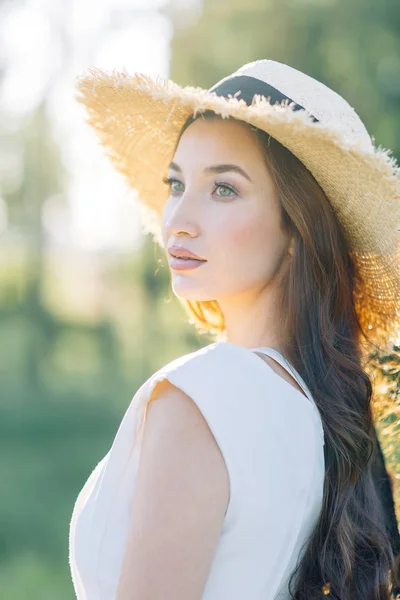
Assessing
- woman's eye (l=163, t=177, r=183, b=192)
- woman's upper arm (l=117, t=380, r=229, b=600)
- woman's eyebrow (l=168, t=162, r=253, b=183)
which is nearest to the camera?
woman's upper arm (l=117, t=380, r=229, b=600)

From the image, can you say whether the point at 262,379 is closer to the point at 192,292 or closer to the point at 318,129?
the point at 192,292

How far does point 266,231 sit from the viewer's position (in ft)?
6.44

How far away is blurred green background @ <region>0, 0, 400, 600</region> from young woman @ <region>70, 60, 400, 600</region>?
9.13ft

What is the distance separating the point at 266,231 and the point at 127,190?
3.32ft

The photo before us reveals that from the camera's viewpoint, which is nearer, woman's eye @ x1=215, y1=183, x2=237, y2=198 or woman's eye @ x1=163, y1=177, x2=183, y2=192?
woman's eye @ x1=215, y1=183, x2=237, y2=198

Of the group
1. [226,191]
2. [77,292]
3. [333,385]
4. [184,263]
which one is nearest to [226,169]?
[226,191]

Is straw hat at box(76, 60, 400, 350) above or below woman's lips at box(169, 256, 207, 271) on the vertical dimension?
above

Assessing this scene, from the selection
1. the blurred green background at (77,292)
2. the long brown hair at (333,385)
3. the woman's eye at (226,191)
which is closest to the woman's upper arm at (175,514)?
the long brown hair at (333,385)

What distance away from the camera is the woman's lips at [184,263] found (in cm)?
196

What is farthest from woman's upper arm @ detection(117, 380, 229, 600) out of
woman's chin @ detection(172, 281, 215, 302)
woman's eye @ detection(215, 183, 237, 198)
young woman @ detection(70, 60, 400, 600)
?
woman's eye @ detection(215, 183, 237, 198)

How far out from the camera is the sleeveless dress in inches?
58.7

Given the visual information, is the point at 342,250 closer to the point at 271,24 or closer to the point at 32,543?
the point at 32,543

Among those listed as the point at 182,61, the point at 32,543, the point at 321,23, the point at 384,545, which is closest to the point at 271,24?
the point at 321,23

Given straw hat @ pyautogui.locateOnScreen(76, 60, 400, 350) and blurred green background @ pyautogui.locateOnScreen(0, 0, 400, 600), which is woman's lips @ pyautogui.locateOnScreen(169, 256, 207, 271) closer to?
straw hat @ pyautogui.locateOnScreen(76, 60, 400, 350)
